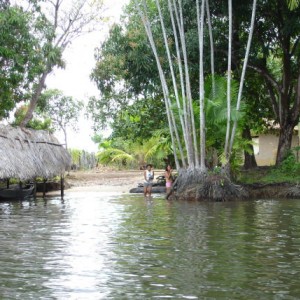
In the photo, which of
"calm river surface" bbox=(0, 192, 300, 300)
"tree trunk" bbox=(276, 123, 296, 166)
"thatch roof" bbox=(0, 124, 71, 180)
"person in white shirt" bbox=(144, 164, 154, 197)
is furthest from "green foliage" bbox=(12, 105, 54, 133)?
"calm river surface" bbox=(0, 192, 300, 300)

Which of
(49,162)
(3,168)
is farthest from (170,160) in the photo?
(3,168)

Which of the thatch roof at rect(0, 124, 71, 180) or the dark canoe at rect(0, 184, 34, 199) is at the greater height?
the thatch roof at rect(0, 124, 71, 180)

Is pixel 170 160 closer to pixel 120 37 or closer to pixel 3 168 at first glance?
pixel 120 37

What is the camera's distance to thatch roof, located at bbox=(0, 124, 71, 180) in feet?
59.7

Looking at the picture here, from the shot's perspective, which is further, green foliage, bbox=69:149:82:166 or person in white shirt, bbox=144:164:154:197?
green foliage, bbox=69:149:82:166

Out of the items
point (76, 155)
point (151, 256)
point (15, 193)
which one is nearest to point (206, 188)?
point (15, 193)

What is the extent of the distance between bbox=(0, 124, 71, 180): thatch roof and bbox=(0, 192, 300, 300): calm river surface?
515 centimetres

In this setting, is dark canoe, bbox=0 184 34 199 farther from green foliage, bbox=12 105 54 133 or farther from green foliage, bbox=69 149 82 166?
green foliage, bbox=69 149 82 166

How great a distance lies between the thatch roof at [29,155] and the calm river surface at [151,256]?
16.9 ft

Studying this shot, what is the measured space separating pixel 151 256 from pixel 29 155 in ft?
42.2

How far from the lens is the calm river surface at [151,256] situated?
569cm

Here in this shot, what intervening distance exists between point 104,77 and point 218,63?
4597mm

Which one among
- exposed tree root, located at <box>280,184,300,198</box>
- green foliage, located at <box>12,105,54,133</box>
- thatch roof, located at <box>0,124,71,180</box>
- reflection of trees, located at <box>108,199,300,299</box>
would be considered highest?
green foliage, located at <box>12,105,54,133</box>

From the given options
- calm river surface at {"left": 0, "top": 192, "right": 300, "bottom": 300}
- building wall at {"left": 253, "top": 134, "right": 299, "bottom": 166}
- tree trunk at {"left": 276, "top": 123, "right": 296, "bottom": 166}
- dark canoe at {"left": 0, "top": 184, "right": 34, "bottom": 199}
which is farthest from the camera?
building wall at {"left": 253, "top": 134, "right": 299, "bottom": 166}
